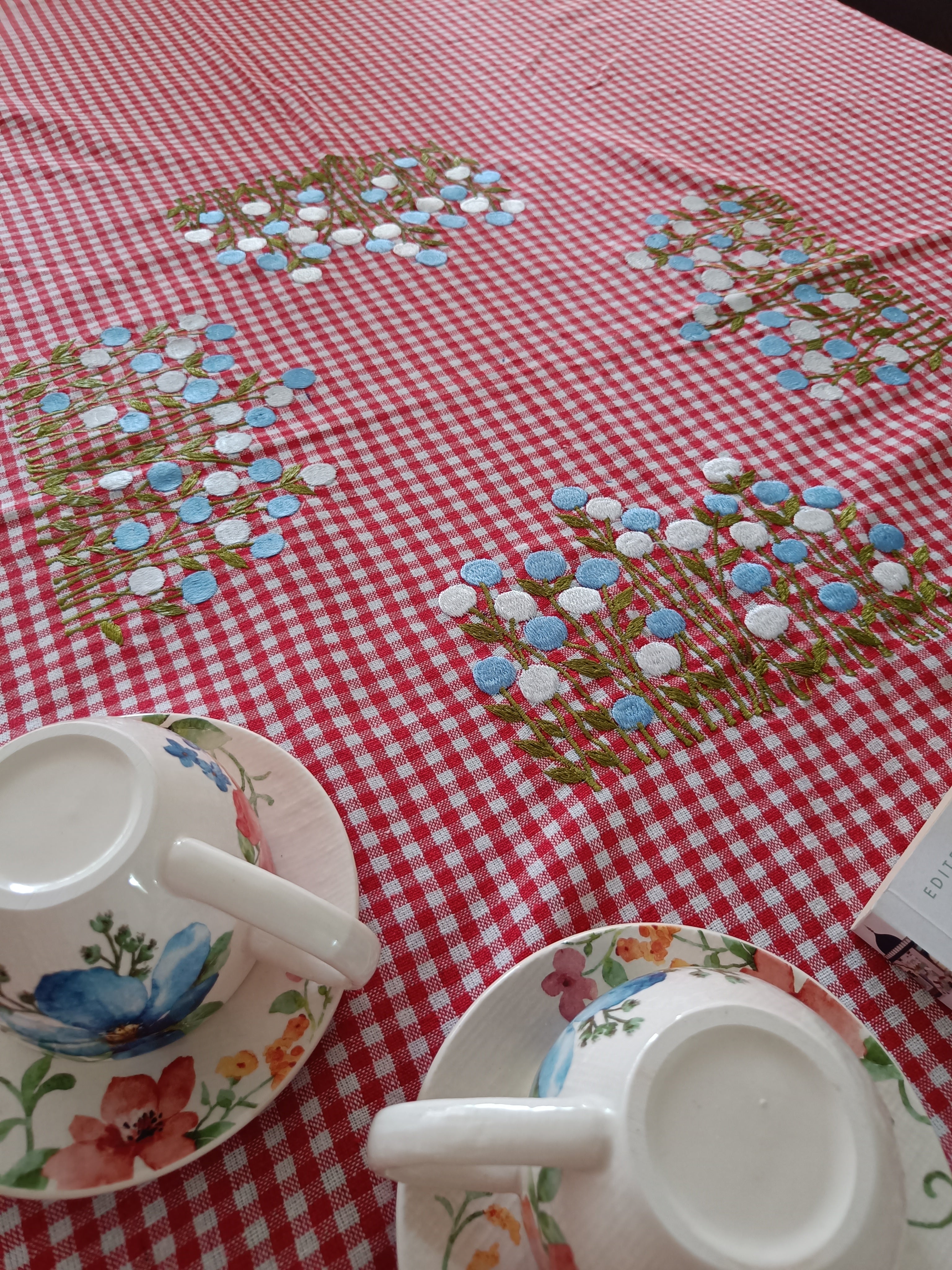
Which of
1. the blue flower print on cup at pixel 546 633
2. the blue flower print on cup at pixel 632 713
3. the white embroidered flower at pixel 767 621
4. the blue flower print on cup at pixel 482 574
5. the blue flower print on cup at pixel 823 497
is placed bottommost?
the blue flower print on cup at pixel 632 713

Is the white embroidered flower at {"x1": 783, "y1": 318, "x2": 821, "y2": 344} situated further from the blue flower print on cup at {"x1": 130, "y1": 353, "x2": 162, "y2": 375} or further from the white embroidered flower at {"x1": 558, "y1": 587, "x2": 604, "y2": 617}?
the blue flower print on cup at {"x1": 130, "y1": 353, "x2": 162, "y2": 375}

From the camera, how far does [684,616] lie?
0.65 metres

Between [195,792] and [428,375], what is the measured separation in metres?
0.53

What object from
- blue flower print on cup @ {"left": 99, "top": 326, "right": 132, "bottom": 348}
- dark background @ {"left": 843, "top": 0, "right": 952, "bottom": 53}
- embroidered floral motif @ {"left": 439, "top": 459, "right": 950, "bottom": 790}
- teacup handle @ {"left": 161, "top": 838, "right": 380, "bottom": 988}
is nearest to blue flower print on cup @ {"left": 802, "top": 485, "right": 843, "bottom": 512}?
embroidered floral motif @ {"left": 439, "top": 459, "right": 950, "bottom": 790}

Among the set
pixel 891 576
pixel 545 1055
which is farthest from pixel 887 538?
pixel 545 1055

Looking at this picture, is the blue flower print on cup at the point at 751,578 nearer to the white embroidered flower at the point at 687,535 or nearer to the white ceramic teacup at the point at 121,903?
the white embroidered flower at the point at 687,535

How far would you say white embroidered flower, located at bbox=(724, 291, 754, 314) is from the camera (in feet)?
2.89

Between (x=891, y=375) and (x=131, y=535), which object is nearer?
(x=131, y=535)

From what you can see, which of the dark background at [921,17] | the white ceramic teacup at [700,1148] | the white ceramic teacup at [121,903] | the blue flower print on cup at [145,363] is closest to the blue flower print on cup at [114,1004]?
the white ceramic teacup at [121,903]

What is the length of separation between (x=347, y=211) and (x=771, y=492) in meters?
0.60

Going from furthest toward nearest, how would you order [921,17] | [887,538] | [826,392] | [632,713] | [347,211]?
[921,17], [347,211], [826,392], [887,538], [632,713]

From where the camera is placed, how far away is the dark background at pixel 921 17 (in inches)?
78.1

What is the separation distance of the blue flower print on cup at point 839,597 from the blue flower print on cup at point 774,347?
287 mm

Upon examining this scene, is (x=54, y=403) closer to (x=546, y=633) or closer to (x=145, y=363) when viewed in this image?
(x=145, y=363)
